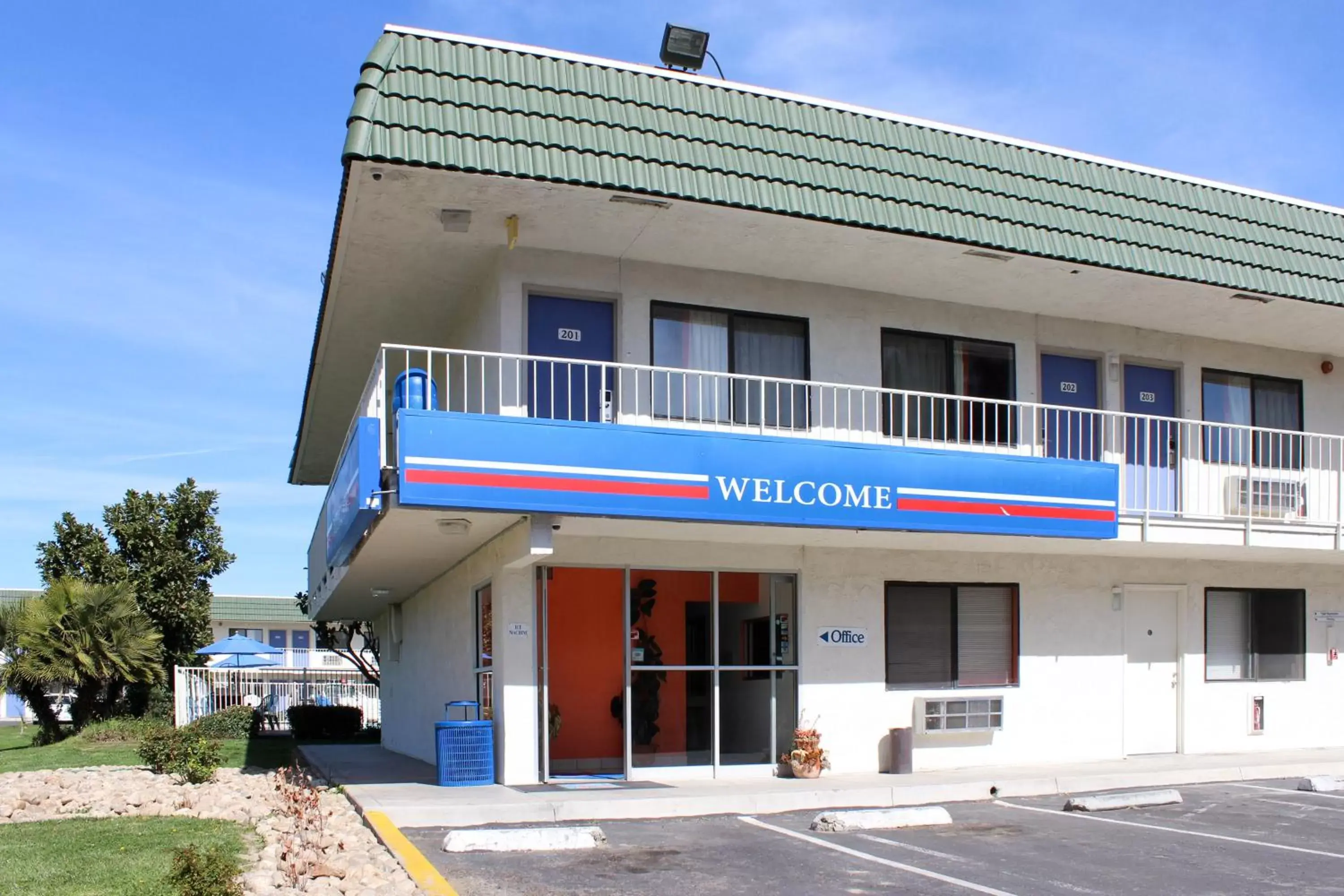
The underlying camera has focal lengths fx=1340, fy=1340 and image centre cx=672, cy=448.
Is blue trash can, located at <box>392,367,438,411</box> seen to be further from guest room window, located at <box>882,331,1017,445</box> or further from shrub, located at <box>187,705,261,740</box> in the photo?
shrub, located at <box>187,705,261,740</box>

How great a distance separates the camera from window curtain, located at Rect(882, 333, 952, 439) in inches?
686

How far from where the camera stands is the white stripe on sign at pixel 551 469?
1261cm

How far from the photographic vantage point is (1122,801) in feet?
45.4

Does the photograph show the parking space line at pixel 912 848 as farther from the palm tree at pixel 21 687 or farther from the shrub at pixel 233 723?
the palm tree at pixel 21 687

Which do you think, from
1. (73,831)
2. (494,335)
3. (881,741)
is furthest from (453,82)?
(881,741)

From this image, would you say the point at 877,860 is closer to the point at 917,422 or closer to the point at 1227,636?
the point at 917,422

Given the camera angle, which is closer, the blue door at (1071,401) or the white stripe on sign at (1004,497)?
the white stripe on sign at (1004,497)

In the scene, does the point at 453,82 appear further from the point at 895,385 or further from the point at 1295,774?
the point at 1295,774

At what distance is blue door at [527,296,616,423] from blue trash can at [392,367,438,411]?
2077 mm

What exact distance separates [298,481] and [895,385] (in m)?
18.7

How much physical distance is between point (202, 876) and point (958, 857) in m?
5.89

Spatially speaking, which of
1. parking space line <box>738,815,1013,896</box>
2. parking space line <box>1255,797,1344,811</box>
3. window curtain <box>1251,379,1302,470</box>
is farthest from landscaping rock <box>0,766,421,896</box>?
window curtain <box>1251,379,1302,470</box>

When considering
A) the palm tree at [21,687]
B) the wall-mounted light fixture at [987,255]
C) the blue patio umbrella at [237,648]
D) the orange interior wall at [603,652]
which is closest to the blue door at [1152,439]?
the wall-mounted light fixture at [987,255]

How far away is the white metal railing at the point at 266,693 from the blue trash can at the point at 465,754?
57.5 feet
